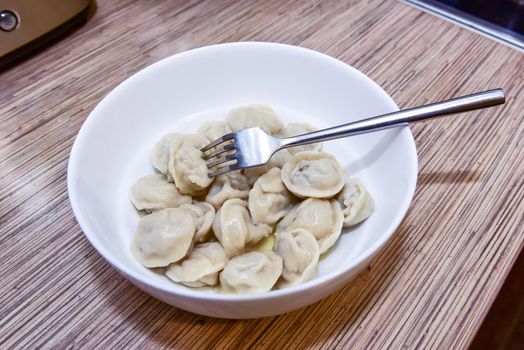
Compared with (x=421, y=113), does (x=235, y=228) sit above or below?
below

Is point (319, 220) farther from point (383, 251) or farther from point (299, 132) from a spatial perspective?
point (299, 132)

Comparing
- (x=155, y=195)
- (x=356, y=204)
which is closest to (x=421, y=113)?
(x=356, y=204)

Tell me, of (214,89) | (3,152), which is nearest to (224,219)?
(214,89)

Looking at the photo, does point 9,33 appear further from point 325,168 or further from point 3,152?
point 325,168

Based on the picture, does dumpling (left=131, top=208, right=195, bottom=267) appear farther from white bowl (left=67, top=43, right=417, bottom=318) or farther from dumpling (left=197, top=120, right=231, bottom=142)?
dumpling (left=197, top=120, right=231, bottom=142)

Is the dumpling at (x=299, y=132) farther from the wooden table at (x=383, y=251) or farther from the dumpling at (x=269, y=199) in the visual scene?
the wooden table at (x=383, y=251)

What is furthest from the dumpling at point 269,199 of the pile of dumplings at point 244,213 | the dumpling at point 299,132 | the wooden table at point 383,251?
the wooden table at point 383,251
